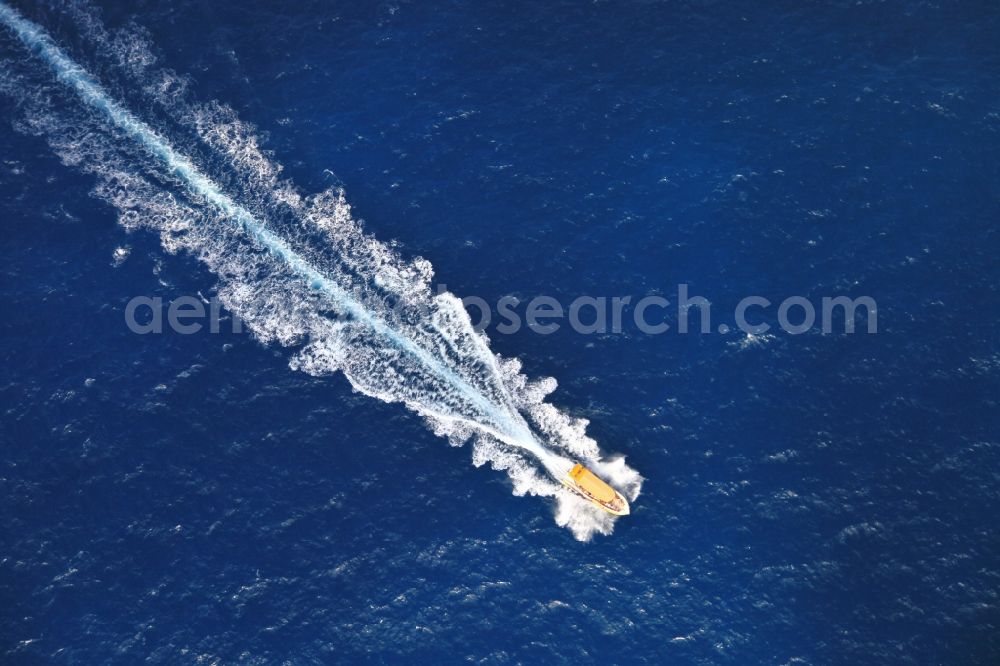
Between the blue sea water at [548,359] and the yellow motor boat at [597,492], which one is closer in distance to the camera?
the blue sea water at [548,359]

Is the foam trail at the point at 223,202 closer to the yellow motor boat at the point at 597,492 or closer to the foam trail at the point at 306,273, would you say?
the foam trail at the point at 306,273

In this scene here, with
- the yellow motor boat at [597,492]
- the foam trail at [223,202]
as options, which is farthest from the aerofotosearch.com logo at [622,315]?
the yellow motor boat at [597,492]

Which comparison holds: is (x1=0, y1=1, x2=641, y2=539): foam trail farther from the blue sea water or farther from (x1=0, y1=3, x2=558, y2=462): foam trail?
the blue sea water

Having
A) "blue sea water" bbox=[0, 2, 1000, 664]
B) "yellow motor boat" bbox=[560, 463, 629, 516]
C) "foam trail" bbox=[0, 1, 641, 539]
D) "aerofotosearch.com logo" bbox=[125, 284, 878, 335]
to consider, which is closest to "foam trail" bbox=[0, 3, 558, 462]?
"foam trail" bbox=[0, 1, 641, 539]

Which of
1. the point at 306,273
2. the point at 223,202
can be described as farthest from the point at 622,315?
the point at 223,202

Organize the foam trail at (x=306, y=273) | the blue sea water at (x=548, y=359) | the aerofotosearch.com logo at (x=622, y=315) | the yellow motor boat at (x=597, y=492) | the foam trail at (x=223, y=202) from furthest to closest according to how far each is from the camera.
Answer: the aerofotosearch.com logo at (x=622, y=315) → the foam trail at (x=223, y=202) → the foam trail at (x=306, y=273) → the yellow motor boat at (x=597, y=492) → the blue sea water at (x=548, y=359)

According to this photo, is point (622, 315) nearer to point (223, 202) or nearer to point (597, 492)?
point (597, 492)
